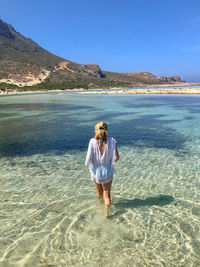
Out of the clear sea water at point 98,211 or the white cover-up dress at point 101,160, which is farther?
the white cover-up dress at point 101,160

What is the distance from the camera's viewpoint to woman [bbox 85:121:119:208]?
437cm

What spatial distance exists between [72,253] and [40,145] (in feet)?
28.6

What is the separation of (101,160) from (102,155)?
0.14 meters

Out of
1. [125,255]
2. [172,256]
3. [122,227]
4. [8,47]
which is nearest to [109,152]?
[122,227]

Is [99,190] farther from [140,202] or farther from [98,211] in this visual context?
[140,202]

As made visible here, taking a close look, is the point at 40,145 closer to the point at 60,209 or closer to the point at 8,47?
the point at 60,209

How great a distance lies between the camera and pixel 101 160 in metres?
4.63

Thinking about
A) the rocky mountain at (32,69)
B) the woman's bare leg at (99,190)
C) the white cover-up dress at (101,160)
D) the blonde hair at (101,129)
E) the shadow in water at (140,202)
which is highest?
the rocky mountain at (32,69)

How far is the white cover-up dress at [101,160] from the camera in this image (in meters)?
4.54

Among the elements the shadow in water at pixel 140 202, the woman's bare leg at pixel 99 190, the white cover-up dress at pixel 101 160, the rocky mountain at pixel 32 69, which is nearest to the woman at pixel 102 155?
the white cover-up dress at pixel 101 160

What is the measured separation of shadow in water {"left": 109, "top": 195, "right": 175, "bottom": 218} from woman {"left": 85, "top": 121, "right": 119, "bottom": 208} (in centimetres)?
92

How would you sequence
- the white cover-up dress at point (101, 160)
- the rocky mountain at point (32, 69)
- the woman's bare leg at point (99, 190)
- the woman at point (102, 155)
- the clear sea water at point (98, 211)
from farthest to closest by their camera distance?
the rocky mountain at point (32, 69) < the woman's bare leg at point (99, 190) < the white cover-up dress at point (101, 160) < the woman at point (102, 155) < the clear sea water at point (98, 211)

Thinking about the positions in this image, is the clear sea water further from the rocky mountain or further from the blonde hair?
the rocky mountain

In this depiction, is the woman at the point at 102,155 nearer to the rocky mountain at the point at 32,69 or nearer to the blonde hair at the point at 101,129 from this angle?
the blonde hair at the point at 101,129
